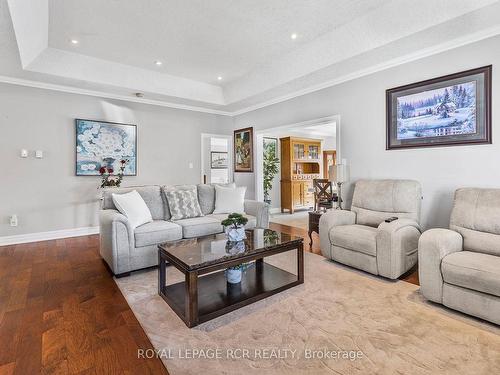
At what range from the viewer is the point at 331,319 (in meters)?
2.11

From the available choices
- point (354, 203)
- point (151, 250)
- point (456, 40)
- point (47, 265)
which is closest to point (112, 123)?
point (47, 265)

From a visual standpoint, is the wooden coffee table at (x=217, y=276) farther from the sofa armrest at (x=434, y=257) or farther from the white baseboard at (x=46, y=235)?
the white baseboard at (x=46, y=235)

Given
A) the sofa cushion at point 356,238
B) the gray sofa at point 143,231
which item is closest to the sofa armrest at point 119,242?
the gray sofa at point 143,231

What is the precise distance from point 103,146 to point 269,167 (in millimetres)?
3978

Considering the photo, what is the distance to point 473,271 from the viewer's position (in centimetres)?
204

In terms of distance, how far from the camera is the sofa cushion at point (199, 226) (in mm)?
3459

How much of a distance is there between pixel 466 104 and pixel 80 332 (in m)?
4.19

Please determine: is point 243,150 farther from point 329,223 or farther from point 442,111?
point 442,111

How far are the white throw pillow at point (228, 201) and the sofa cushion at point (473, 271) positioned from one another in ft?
8.81

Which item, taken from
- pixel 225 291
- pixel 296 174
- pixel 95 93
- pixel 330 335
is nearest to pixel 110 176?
pixel 95 93

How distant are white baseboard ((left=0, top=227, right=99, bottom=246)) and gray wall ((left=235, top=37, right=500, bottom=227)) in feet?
14.6

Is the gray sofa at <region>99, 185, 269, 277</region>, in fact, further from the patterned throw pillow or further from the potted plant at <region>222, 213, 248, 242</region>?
the potted plant at <region>222, 213, 248, 242</region>

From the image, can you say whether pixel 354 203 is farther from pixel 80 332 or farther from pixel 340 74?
pixel 80 332

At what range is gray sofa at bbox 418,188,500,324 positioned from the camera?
2006 millimetres
